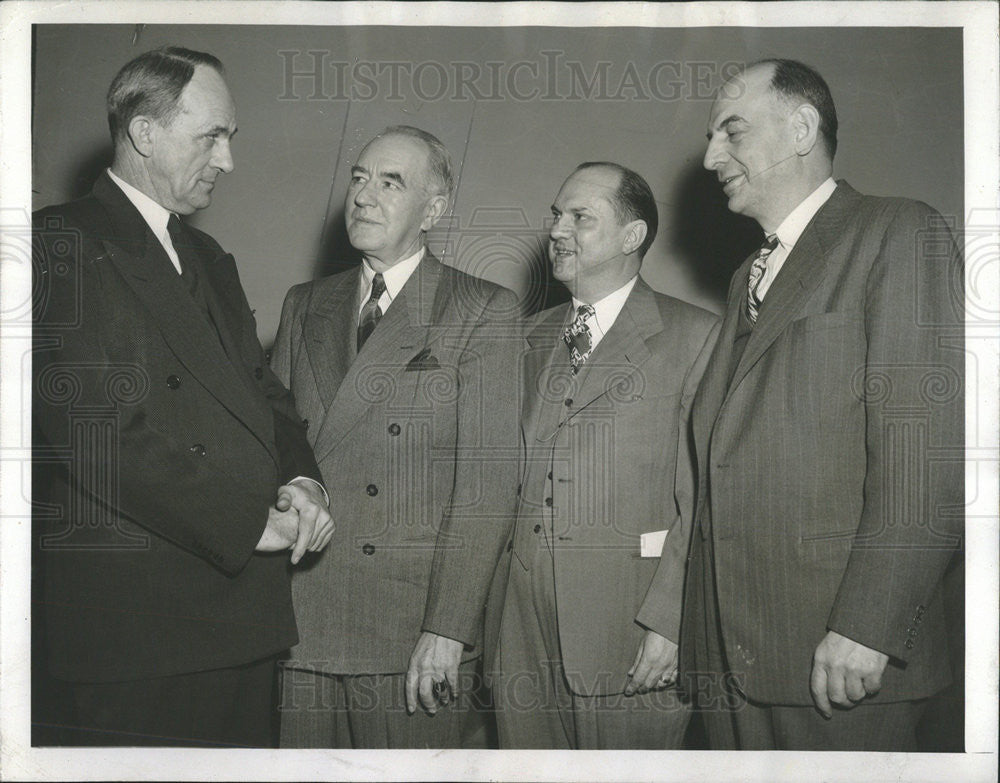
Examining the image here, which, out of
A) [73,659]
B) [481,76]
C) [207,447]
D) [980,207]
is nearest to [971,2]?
[980,207]

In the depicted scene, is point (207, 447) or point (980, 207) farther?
point (980, 207)

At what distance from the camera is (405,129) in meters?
2.39

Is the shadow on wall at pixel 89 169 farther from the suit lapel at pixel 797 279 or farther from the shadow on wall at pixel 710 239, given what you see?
the suit lapel at pixel 797 279

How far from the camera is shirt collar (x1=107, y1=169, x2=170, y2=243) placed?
89.7 inches

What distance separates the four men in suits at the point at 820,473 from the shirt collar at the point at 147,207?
1302 mm

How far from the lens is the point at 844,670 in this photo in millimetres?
2186

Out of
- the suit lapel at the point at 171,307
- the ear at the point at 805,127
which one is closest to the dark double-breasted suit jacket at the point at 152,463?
the suit lapel at the point at 171,307

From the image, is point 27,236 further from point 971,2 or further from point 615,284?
point 971,2

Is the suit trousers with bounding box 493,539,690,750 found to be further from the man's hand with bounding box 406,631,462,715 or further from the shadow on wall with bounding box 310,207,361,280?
the shadow on wall with bounding box 310,207,361,280

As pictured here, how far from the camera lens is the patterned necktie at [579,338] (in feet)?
7.64

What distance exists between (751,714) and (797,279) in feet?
3.29

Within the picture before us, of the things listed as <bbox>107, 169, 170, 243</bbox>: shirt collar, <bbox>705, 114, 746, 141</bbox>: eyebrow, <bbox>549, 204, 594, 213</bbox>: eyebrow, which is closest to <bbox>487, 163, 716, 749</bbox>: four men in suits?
<bbox>549, 204, 594, 213</bbox>: eyebrow

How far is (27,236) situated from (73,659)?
3.30 ft

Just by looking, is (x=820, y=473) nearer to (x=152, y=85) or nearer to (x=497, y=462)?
(x=497, y=462)
